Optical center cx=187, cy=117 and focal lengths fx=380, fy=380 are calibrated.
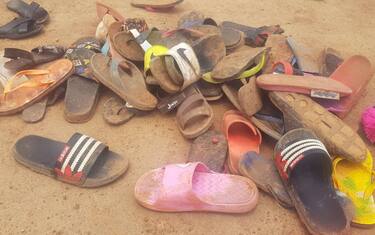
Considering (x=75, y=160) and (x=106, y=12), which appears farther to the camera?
(x=106, y=12)

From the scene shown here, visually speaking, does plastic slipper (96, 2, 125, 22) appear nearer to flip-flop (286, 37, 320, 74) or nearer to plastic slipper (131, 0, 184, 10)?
plastic slipper (131, 0, 184, 10)

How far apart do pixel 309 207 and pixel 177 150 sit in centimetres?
63

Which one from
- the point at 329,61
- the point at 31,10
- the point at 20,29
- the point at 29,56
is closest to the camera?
the point at 29,56

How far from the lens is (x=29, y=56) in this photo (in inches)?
82.1

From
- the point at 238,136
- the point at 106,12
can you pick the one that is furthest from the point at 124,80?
the point at 106,12

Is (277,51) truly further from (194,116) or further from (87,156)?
(87,156)

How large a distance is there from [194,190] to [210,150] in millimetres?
255

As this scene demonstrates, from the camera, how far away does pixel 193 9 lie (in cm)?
287

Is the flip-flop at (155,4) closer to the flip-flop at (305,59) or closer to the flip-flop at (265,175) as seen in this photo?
the flip-flop at (305,59)

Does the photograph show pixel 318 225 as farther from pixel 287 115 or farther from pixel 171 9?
pixel 171 9

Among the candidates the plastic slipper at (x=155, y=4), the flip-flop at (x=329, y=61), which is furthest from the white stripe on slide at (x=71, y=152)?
the plastic slipper at (x=155, y=4)

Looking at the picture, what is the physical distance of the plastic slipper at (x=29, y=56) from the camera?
206 centimetres

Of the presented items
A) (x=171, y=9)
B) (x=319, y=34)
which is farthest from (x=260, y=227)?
(x=171, y=9)

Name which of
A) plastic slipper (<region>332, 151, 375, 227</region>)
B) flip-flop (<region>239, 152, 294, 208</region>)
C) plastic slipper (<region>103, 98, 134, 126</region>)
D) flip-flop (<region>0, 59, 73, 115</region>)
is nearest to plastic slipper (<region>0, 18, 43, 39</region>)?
flip-flop (<region>0, 59, 73, 115</region>)
